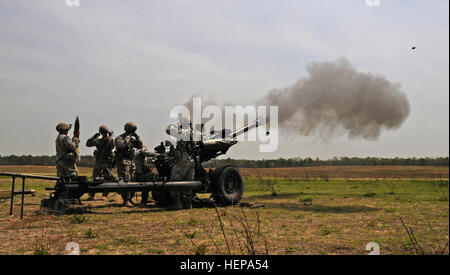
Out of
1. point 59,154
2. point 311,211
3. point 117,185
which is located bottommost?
point 311,211

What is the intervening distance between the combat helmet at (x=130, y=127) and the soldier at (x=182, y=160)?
126 centimetres

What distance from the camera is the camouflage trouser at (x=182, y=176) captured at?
10.1 metres

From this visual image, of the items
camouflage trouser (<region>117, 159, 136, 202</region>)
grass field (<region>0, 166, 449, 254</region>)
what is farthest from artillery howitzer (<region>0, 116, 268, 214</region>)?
camouflage trouser (<region>117, 159, 136, 202</region>)

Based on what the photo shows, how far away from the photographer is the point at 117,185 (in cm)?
878

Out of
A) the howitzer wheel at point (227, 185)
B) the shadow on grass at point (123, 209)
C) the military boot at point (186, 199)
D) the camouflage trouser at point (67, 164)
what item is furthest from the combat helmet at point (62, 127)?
the howitzer wheel at point (227, 185)

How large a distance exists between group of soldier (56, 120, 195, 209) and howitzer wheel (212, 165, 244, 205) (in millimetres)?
828

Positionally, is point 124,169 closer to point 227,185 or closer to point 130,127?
point 130,127

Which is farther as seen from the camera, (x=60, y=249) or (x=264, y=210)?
(x=264, y=210)

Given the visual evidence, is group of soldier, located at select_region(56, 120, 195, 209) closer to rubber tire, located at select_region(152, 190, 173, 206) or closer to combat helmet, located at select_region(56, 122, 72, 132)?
combat helmet, located at select_region(56, 122, 72, 132)

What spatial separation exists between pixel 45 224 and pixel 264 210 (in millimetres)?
5270

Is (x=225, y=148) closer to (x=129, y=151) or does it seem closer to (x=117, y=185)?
(x=129, y=151)

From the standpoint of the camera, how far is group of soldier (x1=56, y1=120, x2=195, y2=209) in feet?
32.7
